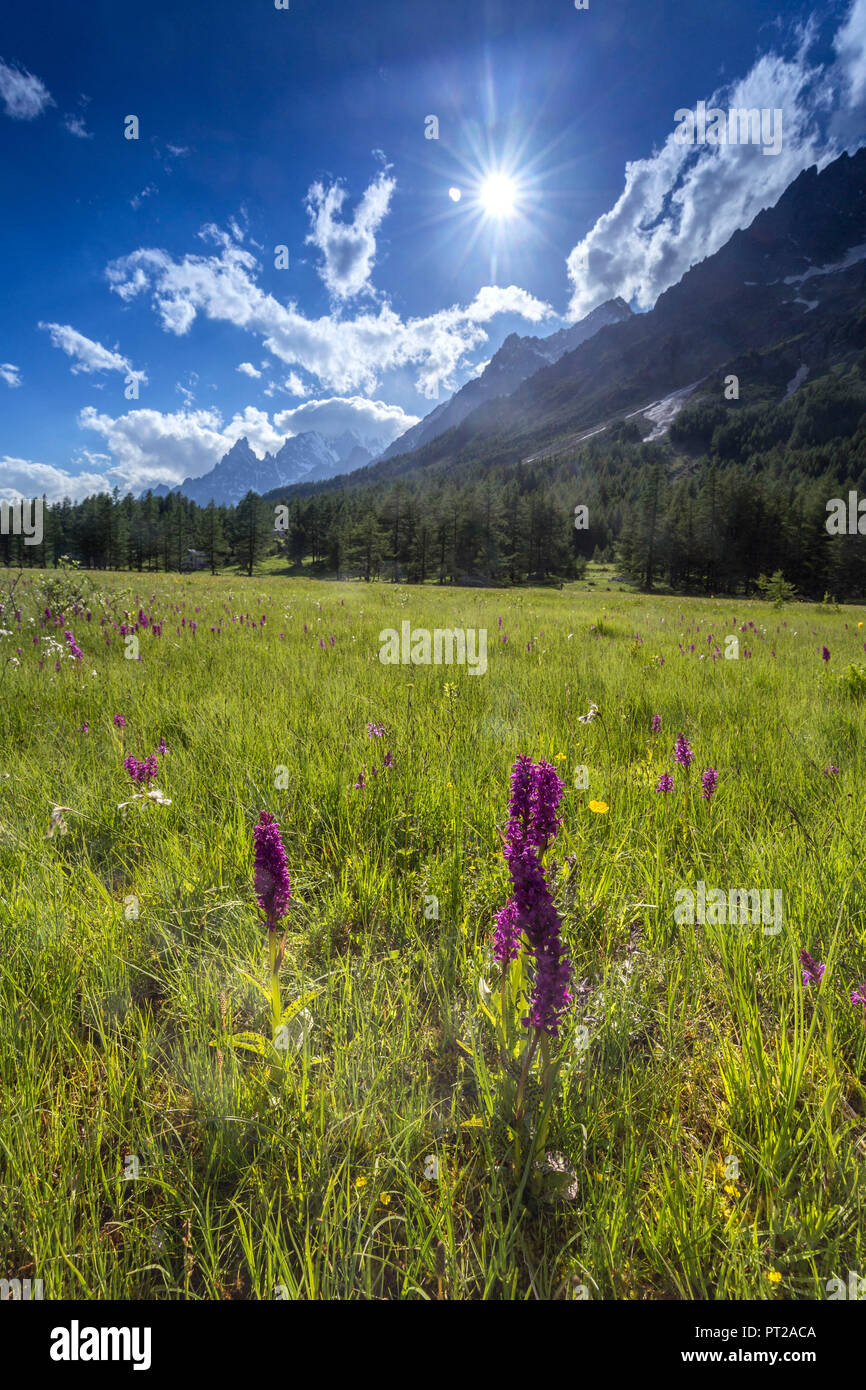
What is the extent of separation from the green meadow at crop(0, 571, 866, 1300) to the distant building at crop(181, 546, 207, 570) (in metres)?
122

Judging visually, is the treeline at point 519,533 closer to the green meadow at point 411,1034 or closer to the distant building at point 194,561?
the distant building at point 194,561

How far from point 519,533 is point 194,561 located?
7647 cm

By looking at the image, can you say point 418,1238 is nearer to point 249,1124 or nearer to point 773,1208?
point 249,1124

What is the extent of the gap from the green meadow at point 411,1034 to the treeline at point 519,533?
270 feet

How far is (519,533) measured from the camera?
292ft

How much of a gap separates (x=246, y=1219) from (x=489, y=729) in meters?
3.41

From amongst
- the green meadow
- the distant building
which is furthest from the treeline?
the green meadow

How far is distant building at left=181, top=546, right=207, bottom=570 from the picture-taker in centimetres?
11226

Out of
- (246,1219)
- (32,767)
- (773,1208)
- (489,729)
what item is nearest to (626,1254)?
(773,1208)

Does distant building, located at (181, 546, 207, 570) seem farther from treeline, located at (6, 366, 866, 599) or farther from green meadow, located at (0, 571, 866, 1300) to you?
green meadow, located at (0, 571, 866, 1300)

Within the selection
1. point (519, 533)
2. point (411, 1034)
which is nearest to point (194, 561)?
point (519, 533)

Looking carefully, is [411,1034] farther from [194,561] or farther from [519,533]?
[194,561]

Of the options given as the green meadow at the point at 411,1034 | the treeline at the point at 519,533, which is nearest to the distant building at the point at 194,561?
the treeline at the point at 519,533

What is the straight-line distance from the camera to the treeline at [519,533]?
78750 millimetres
